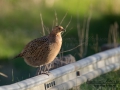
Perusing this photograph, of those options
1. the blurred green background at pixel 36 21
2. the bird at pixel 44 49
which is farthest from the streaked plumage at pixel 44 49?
the blurred green background at pixel 36 21

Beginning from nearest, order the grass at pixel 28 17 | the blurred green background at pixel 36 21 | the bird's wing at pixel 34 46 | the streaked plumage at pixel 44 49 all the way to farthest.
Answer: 1. the streaked plumage at pixel 44 49
2. the bird's wing at pixel 34 46
3. the blurred green background at pixel 36 21
4. the grass at pixel 28 17

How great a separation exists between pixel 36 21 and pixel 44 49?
9.70 meters

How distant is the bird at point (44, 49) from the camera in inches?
364

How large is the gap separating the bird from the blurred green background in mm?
3247

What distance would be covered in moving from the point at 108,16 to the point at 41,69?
37.6ft

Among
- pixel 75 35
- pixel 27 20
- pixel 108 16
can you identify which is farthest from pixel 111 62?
pixel 108 16

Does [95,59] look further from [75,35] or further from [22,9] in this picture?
[22,9]

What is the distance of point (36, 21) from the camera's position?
19.0 m

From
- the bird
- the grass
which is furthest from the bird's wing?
the grass

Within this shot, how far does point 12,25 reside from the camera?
18.1 metres

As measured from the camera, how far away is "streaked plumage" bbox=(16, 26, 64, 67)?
9.25m

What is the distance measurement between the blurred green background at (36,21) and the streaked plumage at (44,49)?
3.25 m

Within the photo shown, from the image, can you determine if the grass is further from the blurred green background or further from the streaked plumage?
the streaked plumage

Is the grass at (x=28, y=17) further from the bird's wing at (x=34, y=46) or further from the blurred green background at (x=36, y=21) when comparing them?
the bird's wing at (x=34, y=46)
